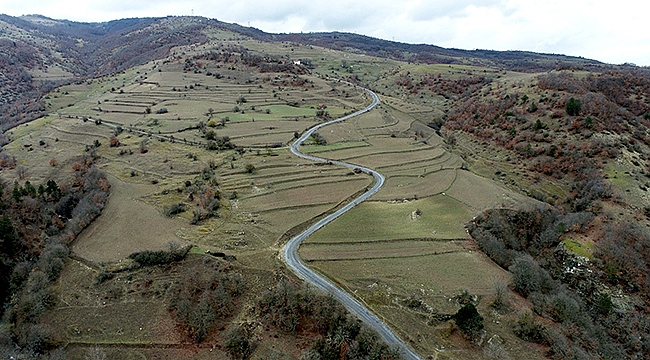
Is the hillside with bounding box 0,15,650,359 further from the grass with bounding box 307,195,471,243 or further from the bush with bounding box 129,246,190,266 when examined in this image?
the grass with bounding box 307,195,471,243

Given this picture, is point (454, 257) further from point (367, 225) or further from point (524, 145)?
point (524, 145)

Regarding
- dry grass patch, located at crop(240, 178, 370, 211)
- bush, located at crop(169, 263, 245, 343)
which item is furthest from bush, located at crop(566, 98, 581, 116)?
bush, located at crop(169, 263, 245, 343)

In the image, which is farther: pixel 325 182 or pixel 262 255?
pixel 325 182

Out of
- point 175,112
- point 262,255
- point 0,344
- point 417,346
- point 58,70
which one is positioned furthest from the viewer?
point 58,70

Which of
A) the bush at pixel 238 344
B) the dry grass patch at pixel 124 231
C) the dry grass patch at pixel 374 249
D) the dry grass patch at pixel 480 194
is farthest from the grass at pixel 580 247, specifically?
the dry grass patch at pixel 124 231

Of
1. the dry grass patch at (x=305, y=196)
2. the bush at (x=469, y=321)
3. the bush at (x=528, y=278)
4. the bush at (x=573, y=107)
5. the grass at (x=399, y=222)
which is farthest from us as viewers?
the bush at (x=573, y=107)

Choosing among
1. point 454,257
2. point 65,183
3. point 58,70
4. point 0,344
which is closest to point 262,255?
point 454,257

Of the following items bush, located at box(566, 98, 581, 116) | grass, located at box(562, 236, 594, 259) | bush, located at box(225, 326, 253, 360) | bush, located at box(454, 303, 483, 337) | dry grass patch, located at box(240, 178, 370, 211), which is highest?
bush, located at box(566, 98, 581, 116)

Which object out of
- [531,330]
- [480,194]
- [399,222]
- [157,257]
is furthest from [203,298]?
[480,194]

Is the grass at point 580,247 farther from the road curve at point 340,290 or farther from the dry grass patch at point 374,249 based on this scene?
the road curve at point 340,290
